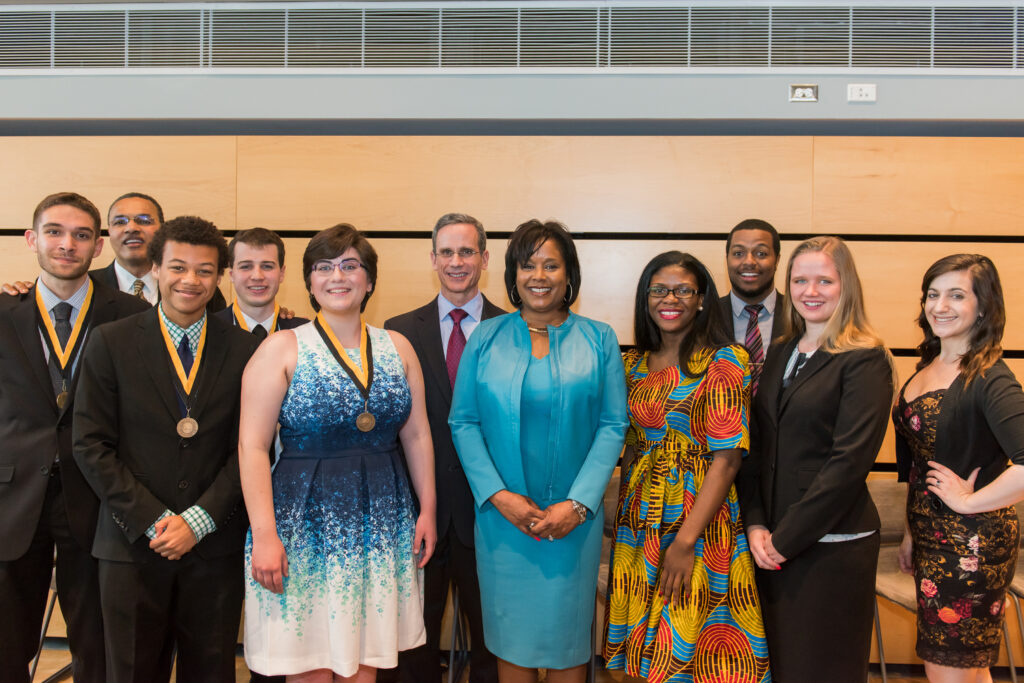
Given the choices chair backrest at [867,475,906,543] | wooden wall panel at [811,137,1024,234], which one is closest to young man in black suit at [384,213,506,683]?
chair backrest at [867,475,906,543]

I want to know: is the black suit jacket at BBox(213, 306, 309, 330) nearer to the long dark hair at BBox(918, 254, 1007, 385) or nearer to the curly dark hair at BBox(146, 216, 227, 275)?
the curly dark hair at BBox(146, 216, 227, 275)

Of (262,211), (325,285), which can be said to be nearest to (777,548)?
(325,285)

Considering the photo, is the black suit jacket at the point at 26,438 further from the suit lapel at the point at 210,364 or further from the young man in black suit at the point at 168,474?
the suit lapel at the point at 210,364

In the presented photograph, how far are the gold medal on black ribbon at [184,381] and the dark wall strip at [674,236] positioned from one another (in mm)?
1797

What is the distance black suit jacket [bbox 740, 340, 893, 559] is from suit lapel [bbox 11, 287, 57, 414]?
7.60 ft

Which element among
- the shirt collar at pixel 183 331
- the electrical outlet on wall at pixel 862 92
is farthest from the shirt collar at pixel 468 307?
the electrical outlet on wall at pixel 862 92

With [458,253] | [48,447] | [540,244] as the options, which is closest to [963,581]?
[540,244]

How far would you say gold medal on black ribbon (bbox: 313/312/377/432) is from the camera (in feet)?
6.76

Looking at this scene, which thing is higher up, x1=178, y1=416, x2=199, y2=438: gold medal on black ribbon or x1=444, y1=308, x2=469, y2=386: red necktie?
x1=444, y1=308, x2=469, y2=386: red necktie

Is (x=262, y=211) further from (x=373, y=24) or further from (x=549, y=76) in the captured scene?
(x=549, y=76)

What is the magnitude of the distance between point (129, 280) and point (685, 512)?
250 centimetres

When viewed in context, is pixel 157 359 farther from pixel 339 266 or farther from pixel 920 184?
pixel 920 184

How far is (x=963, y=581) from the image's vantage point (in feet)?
6.92

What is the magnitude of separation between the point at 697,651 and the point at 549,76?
9.62ft
